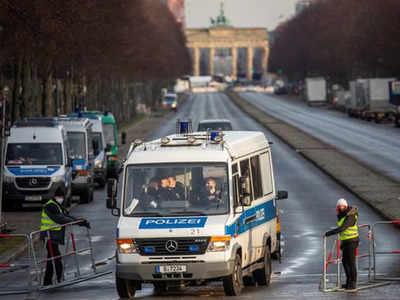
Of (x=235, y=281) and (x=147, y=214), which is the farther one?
(x=147, y=214)

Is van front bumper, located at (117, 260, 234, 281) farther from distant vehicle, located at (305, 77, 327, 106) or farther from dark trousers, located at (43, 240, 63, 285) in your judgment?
distant vehicle, located at (305, 77, 327, 106)

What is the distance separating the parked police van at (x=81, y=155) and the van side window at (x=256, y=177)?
18882 mm

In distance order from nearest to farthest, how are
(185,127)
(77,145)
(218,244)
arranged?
(218,244)
(185,127)
(77,145)

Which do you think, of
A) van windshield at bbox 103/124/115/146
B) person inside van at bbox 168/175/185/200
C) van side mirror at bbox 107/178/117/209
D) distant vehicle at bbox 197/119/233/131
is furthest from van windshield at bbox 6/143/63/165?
person inside van at bbox 168/175/185/200

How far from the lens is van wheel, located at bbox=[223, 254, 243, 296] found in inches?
712

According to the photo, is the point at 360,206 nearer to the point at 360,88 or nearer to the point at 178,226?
the point at 178,226

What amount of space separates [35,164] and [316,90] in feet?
367

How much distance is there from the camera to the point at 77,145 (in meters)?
40.9

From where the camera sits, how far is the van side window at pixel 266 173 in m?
21.3

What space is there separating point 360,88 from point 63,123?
65.7 meters

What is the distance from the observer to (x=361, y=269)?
22703 mm

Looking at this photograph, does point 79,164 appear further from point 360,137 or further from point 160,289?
point 360,137

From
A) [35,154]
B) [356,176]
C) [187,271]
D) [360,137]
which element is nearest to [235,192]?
[187,271]

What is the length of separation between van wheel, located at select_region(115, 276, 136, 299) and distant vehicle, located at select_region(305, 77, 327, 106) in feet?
417
